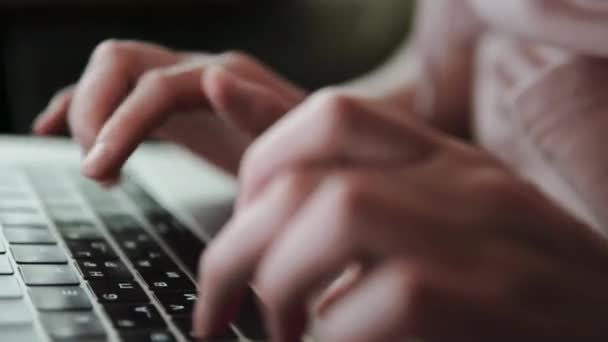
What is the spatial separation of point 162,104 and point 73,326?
0.42 feet

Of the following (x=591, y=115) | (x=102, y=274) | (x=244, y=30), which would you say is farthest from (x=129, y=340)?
(x=244, y=30)

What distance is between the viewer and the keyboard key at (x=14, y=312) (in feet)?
0.92

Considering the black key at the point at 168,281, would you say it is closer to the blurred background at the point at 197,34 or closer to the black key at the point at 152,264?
the black key at the point at 152,264

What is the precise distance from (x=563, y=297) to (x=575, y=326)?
10 mm

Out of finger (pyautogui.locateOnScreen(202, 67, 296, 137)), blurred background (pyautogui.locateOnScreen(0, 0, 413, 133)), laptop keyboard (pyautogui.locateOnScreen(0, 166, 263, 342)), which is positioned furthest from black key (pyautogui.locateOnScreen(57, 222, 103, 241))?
blurred background (pyautogui.locateOnScreen(0, 0, 413, 133))

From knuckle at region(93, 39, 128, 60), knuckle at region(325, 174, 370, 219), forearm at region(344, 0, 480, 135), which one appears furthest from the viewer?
forearm at region(344, 0, 480, 135)

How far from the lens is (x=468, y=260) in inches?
8.6

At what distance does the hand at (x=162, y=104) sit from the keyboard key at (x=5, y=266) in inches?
1.9

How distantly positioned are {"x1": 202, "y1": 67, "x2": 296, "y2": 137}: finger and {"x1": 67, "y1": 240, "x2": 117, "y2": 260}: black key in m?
0.09

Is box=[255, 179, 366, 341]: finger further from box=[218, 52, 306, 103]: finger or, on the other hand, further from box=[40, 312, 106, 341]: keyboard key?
box=[218, 52, 306, 103]: finger

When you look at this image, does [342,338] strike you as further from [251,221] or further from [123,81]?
[123,81]

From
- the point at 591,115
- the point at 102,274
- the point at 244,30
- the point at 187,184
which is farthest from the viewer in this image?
the point at 244,30

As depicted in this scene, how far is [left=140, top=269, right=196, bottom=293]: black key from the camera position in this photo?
1.12ft

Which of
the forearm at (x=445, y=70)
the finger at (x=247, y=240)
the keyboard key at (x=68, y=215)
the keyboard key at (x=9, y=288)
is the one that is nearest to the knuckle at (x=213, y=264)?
the finger at (x=247, y=240)
